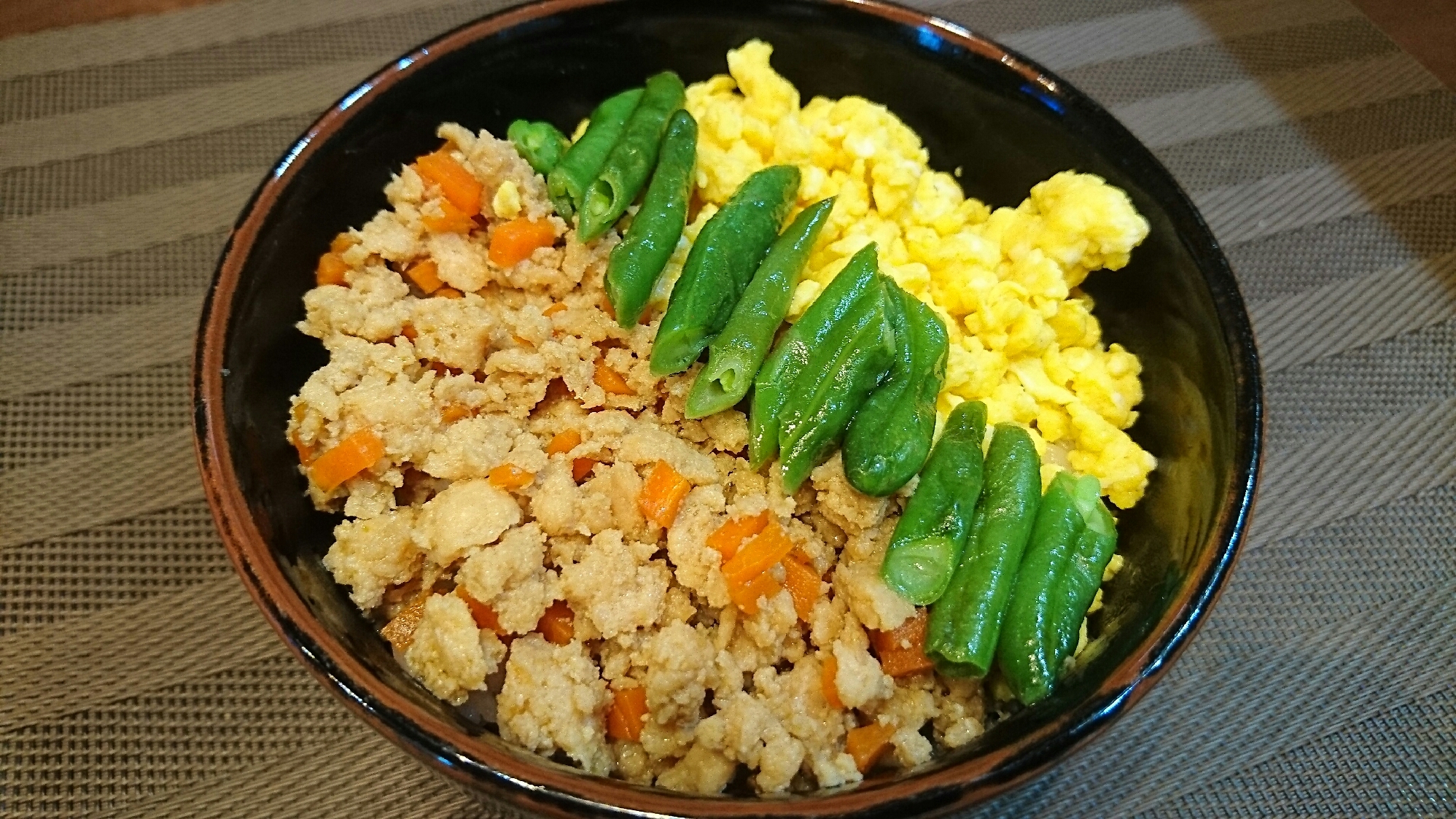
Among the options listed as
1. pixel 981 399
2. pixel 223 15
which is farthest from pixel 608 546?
pixel 223 15

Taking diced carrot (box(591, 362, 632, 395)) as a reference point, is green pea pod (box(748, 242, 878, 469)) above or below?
above

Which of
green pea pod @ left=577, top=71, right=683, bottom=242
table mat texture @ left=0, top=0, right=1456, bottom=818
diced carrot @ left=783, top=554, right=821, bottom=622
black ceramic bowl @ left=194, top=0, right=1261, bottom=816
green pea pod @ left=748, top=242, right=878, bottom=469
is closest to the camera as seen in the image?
black ceramic bowl @ left=194, top=0, right=1261, bottom=816

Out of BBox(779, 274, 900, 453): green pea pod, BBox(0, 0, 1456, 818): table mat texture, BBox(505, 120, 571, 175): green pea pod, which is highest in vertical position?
BBox(505, 120, 571, 175): green pea pod

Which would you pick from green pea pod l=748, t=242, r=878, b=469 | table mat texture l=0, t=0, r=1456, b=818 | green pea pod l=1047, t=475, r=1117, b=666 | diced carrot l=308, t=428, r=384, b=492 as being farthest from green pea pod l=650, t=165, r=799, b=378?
table mat texture l=0, t=0, r=1456, b=818

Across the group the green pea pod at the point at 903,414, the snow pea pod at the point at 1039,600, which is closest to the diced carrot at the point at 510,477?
the green pea pod at the point at 903,414

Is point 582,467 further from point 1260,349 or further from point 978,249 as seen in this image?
point 1260,349

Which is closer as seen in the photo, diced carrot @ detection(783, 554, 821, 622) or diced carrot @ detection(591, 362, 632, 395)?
diced carrot @ detection(783, 554, 821, 622)

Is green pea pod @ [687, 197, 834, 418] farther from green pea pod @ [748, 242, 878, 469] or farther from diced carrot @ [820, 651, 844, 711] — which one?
diced carrot @ [820, 651, 844, 711]
